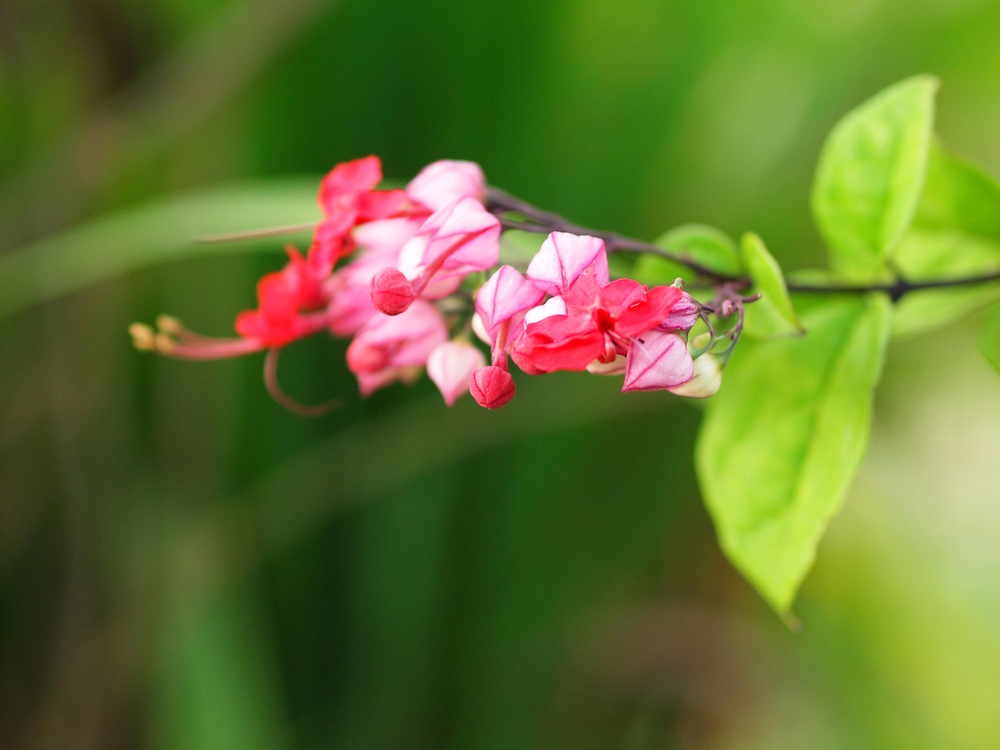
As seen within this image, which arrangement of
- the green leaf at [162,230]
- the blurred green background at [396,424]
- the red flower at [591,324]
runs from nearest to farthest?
the red flower at [591,324] < the green leaf at [162,230] < the blurred green background at [396,424]

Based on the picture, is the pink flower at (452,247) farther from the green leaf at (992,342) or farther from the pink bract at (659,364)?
the green leaf at (992,342)

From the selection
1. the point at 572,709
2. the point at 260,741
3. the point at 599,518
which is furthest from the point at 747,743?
the point at 260,741

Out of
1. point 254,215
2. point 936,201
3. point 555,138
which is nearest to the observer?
point 936,201

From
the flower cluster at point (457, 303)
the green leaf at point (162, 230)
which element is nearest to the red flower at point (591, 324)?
the flower cluster at point (457, 303)

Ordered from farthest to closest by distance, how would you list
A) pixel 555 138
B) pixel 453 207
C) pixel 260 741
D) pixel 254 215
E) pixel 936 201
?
pixel 555 138
pixel 260 741
pixel 254 215
pixel 936 201
pixel 453 207

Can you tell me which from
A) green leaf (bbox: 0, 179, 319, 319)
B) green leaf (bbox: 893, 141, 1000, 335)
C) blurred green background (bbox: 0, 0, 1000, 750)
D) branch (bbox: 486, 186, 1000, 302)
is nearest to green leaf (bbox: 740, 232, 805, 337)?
branch (bbox: 486, 186, 1000, 302)

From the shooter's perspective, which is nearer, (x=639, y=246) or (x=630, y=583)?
(x=639, y=246)

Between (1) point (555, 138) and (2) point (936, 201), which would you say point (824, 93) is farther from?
(2) point (936, 201)
